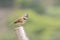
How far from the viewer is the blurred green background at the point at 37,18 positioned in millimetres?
6821

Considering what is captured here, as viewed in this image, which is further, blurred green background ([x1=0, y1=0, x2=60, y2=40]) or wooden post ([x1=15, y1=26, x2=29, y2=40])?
blurred green background ([x1=0, y1=0, x2=60, y2=40])

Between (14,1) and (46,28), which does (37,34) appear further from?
(14,1)

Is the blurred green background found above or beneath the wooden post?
above

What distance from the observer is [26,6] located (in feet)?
30.6

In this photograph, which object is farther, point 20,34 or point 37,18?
point 37,18

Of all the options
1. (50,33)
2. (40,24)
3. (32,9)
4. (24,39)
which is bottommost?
(24,39)

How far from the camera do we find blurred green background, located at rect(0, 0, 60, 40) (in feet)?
22.4

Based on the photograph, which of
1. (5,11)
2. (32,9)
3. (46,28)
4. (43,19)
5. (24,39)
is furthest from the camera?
(5,11)

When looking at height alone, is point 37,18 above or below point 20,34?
above

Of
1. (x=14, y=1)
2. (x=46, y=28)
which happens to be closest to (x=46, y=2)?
(x=14, y=1)

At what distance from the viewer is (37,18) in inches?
318

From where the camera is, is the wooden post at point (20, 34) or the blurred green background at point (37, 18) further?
the blurred green background at point (37, 18)

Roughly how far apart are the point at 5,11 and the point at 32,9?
977mm

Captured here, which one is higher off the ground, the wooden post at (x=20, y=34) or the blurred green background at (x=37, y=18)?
the blurred green background at (x=37, y=18)
